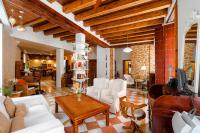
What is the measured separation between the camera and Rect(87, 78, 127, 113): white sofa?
12.5ft

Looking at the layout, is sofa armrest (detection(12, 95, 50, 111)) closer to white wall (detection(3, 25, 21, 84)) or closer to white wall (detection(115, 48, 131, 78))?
white wall (detection(3, 25, 21, 84))

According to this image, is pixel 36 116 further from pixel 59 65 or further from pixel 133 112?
pixel 59 65

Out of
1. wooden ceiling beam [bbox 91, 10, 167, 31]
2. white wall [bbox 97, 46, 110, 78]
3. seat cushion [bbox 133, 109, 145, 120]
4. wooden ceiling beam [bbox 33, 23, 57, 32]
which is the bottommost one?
seat cushion [bbox 133, 109, 145, 120]

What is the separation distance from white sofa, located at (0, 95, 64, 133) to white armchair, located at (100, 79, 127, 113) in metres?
1.71

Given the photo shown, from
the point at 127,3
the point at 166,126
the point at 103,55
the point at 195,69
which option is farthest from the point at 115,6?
the point at 103,55

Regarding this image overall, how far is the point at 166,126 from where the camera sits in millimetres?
1679

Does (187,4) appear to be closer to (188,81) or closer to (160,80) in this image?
(188,81)

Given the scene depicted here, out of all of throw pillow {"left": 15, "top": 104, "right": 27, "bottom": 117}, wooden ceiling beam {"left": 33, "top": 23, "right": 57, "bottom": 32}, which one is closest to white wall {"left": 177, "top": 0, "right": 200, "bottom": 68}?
throw pillow {"left": 15, "top": 104, "right": 27, "bottom": 117}

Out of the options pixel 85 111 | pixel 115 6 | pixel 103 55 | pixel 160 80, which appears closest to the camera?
pixel 85 111

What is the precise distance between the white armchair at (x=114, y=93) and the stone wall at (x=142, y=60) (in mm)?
4864

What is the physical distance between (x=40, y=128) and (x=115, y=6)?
279 cm

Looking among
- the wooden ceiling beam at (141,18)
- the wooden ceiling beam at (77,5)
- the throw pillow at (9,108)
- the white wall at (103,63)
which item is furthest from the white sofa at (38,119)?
the white wall at (103,63)

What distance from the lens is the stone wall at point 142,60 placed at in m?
8.55

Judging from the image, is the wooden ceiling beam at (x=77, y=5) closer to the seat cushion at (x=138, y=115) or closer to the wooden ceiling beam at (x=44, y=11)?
the wooden ceiling beam at (x=44, y=11)
